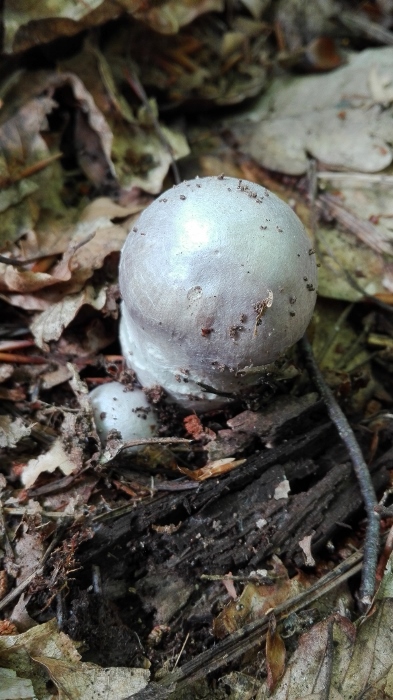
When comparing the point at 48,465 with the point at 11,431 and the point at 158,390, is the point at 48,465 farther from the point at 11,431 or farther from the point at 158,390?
the point at 158,390

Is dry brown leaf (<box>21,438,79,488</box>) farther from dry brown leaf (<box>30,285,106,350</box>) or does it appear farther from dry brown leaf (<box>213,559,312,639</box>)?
dry brown leaf (<box>213,559,312,639</box>)

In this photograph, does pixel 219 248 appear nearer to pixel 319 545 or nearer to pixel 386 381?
pixel 319 545

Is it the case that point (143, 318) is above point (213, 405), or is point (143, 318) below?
above

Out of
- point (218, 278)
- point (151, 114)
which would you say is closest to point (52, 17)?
point (151, 114)

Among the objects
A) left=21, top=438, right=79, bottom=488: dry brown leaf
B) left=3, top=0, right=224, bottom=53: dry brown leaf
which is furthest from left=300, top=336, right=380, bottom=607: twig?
left=3, top=0, right=224, bottom=53: dry brown leaf

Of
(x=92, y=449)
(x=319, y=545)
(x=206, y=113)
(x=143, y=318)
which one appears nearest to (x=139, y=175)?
(x=206, y=113)

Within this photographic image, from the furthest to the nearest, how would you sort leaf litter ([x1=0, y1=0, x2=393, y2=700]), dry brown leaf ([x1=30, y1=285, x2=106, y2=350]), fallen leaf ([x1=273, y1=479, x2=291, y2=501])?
dry brown leaf ([x1=30, y1=285, x2=106, y2=350]), fallen leaf ([x1=273, y1=479, x2=291, y2=501]), leaf litter ([x1=0, y1=0, x2=393, y2=700])
